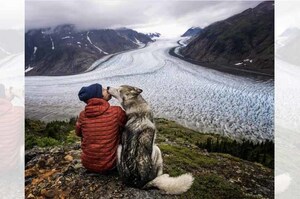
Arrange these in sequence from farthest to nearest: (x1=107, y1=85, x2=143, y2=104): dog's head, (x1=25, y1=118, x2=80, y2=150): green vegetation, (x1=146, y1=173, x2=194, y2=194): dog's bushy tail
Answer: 1. (x1=25, y1=118, x2=80, y2=150): green vegetation
2. (x1=107, y1=85, x2=143, y2=104): dog's head
3. (x1=146, y1=173, x2=194, y2=194): dog's bushy tail

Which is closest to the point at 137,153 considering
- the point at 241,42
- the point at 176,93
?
the point at 176,93

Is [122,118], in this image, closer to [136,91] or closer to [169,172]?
[136,91]

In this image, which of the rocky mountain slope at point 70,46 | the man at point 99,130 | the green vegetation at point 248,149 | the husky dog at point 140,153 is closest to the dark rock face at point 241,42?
the rocky mountain slope at point 70,46

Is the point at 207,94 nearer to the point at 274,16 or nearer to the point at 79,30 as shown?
the point at 274,16

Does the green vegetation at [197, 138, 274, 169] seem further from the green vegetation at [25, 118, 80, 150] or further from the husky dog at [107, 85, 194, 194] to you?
the green vegetation at [25, 118, 80, 150]

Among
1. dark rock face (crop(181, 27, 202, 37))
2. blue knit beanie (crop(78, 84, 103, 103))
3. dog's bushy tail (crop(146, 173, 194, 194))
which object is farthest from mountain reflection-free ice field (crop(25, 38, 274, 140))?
dog's bushy tail (crop(146, 173, 194, 194))
